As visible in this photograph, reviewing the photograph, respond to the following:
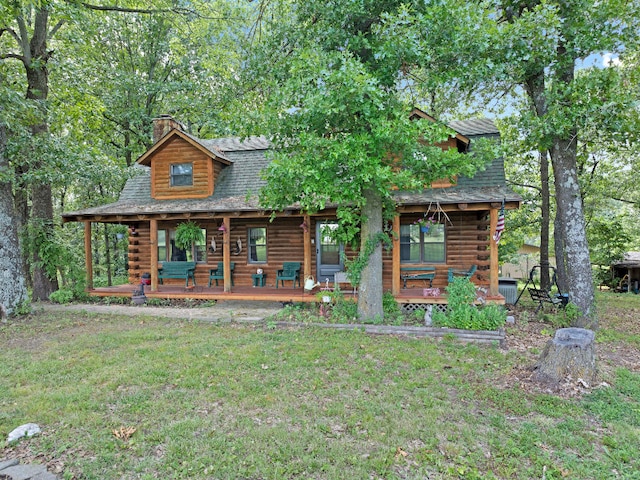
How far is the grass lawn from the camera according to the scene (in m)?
3.31

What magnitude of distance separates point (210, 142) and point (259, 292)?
307 inches

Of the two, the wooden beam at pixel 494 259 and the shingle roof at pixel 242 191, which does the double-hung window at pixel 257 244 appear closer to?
the shingle roof at pixel 242 191

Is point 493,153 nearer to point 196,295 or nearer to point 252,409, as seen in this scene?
point 252,409

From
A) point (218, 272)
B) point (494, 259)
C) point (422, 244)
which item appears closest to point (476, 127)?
point (422, 244)

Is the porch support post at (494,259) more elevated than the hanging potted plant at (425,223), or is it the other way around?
the hanging potted plant at (425,223)

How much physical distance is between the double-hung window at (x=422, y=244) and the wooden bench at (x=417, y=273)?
0.39m

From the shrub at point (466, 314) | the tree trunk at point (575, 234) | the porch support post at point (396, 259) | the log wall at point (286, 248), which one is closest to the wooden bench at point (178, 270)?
the log wall at point (286, 248)

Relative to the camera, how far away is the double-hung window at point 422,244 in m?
11.0

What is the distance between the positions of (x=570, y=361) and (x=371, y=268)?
4.19 m

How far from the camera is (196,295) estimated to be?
10930mm

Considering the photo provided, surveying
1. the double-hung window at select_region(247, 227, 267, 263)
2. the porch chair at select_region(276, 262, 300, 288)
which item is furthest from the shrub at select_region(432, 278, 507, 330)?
the double-hung window at select_region(247, 227, 267, 263)

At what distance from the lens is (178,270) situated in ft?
39.3

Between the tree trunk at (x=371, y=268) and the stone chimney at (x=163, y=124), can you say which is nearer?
the tree trunk at (x=371, y=268)

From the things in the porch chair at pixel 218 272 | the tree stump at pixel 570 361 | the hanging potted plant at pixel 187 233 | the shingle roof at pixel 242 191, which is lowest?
the tree stump at pixel 570 361
